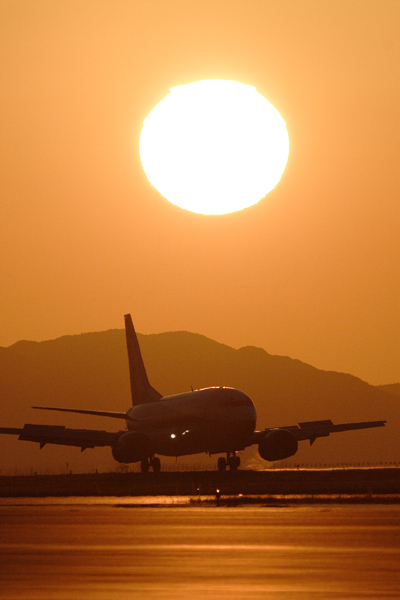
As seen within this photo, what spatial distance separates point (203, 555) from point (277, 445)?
60.9 meters

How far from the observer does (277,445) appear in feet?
266

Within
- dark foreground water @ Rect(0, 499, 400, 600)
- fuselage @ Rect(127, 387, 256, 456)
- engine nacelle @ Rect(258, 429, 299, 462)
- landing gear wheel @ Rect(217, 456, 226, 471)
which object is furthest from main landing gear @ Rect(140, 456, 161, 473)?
dark foreground water @ Rect(0, 499, 400, 600)

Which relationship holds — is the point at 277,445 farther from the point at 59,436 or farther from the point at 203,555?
A: the point at 203,555

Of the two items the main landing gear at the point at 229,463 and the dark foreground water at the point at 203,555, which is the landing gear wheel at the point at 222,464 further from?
the dark foreground water at the point at 203,555

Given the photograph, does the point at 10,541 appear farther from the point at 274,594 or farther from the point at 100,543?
the point at 274,594

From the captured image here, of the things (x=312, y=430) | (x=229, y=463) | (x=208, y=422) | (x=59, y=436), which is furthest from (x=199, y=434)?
(x=59, y=436)

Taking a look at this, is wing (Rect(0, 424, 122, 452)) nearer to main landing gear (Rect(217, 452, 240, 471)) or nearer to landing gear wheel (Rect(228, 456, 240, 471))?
main landing gear (Rect(217, 452, 240, 471))

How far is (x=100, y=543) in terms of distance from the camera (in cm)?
2308

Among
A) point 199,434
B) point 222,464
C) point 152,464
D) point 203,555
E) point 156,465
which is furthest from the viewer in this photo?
point 152,464

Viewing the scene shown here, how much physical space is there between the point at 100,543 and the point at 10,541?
7.71ft

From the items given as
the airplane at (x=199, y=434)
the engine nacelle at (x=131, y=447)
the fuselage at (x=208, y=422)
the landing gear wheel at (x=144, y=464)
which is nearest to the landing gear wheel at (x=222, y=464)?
the airplane at (x=199, y=434)

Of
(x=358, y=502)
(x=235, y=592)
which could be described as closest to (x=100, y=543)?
(x=235, y=592)

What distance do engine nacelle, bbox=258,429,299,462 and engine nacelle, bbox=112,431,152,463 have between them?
10.0 meters

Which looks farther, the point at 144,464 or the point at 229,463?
the point at 144,464
